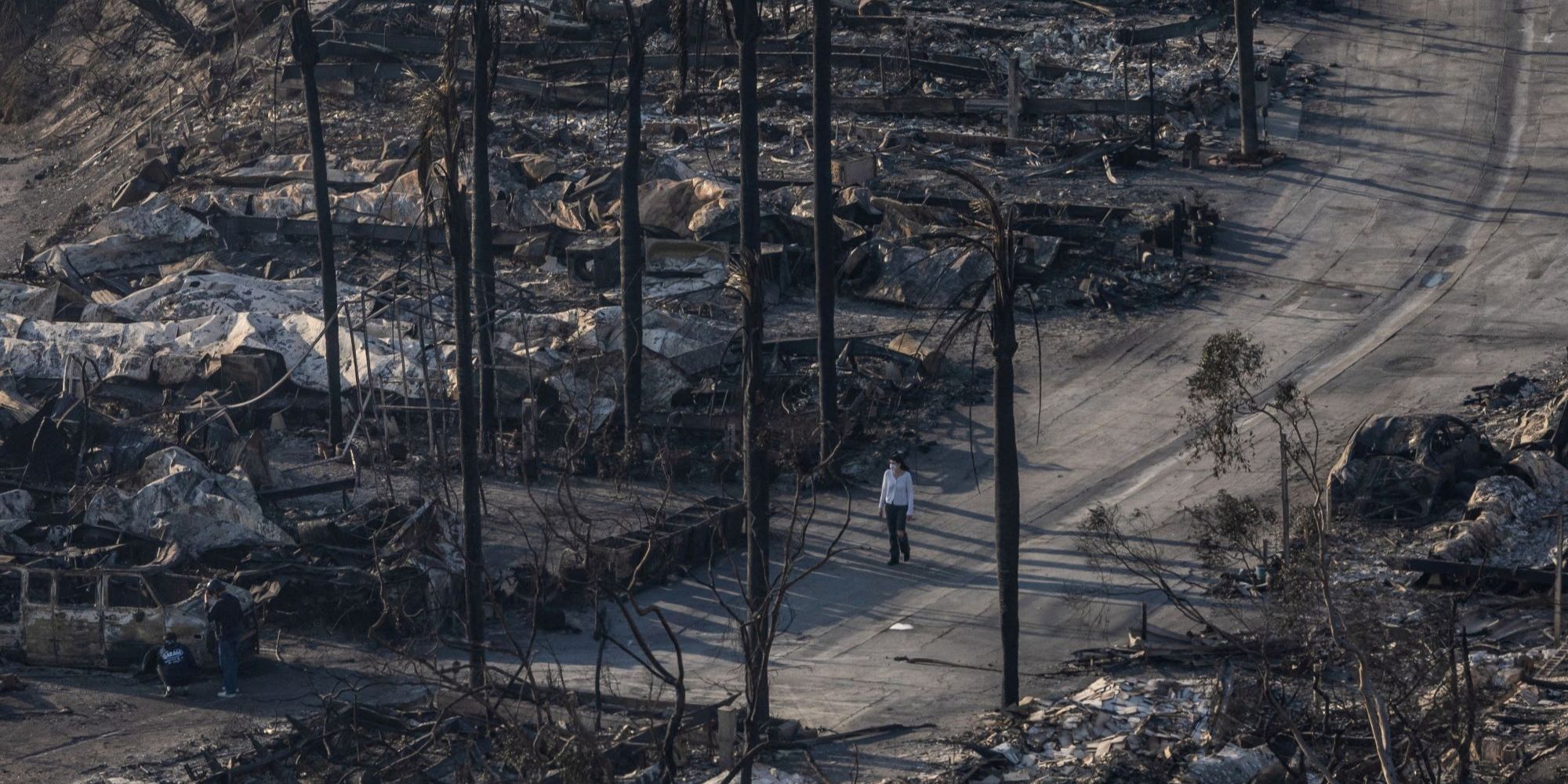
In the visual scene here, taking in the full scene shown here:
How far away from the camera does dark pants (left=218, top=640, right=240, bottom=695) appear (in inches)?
667

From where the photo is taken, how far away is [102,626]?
17703 mm

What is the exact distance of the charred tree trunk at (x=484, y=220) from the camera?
1820 centimetres

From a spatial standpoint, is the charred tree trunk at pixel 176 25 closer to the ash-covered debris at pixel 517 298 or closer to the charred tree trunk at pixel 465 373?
the ash-covered debris at pixel 517 298

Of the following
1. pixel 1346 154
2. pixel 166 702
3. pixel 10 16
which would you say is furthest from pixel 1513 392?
pixel 10 16

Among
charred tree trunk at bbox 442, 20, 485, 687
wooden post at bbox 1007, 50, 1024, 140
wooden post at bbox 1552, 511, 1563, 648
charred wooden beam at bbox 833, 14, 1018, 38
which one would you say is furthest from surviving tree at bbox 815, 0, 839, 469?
charred wooden beam at bbox 833, 14, 1018, 38

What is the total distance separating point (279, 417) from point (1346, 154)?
18.8 meters

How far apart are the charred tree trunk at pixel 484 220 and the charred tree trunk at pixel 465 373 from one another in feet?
3.09

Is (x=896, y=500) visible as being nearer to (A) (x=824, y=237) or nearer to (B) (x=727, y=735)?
(A) (x=824, y=237)

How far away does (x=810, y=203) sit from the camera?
2891 centimetres

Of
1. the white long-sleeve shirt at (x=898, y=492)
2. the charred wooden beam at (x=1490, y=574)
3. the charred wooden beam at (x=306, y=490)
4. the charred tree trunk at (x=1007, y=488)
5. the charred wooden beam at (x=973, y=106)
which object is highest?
the charred wooden beam at (x=973, y=106)

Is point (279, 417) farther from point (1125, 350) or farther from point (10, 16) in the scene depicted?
point (10, 16)

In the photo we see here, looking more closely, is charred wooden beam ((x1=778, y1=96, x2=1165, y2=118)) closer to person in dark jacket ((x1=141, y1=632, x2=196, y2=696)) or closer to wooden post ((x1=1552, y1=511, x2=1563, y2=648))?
wooden post ((x1=1552, y1=511, x2=1563, y2=648))

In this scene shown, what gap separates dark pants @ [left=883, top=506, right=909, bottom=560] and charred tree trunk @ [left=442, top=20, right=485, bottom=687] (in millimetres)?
4500

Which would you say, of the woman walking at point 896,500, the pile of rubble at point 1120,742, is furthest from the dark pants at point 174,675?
the pile of rubble at point 1120,742
